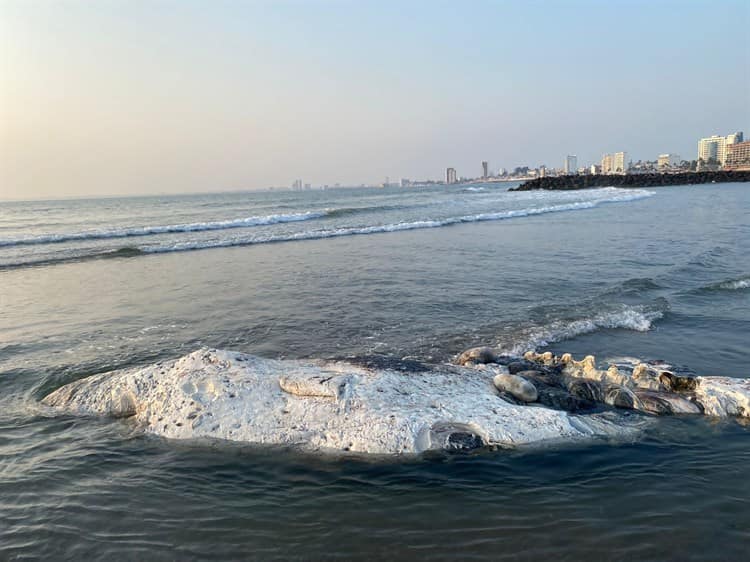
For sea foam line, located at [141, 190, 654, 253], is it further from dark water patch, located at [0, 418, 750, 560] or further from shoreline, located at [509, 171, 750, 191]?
shoreline, located at [509, 171, 750, 191]

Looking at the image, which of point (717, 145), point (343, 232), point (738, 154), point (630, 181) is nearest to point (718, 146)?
point (717, 145)

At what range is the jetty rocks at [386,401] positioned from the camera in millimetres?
4461

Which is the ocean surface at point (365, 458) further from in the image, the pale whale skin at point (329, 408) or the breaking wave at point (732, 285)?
the pale whale skin at point (329, 408)

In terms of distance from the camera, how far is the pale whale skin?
14.5 feet

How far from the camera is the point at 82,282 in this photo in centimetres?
1365

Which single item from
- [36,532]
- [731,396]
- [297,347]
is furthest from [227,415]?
[731,396]

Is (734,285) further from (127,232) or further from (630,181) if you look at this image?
(630,181)

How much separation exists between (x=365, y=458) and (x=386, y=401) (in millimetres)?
678

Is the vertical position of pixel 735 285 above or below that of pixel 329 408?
below

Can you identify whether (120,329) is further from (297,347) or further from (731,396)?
(731,396)

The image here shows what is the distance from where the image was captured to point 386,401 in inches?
187

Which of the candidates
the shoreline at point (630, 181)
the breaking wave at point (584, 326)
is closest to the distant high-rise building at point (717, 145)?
the shoreline at point (630, 181)

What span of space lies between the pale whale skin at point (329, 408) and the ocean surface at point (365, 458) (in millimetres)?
192

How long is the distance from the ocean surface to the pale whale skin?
0.19 m
